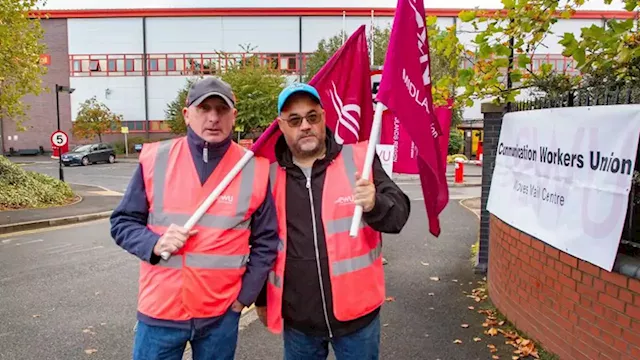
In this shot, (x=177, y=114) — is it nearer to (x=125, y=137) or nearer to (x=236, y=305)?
(x=125, y=137)

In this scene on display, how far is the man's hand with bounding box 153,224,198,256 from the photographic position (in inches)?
91.5

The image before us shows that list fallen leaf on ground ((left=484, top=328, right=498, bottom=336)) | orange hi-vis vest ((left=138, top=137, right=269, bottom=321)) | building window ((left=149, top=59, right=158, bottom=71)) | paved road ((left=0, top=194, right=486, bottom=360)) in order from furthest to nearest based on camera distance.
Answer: building window ((left=149, top=59, right=158, bottom=71)), fallen leaf on ground ((left=484, top=328, right=498, bottom=336)), paved road ((left=0, top=194, right=486, bottom=360)), orange hi-vis vest ((left=138, top=137, right=269, bottom=321))

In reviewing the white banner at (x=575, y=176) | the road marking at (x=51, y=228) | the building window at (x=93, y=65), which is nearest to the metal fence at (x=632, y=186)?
the white banner at (x=575, y=176)

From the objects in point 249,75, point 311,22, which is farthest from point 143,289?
point 311,22

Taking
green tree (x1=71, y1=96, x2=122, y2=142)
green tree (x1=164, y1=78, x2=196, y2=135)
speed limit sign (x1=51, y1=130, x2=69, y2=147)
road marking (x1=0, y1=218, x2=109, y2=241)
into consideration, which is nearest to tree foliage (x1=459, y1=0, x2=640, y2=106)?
road marking (x1=0, y1=218, x2=109, y2=241)

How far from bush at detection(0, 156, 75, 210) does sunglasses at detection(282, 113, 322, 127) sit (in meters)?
13.2

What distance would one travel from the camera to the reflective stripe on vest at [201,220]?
242cm

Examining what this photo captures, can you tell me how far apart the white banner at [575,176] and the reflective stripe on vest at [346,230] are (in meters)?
1.57

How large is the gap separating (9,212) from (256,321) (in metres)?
10.4

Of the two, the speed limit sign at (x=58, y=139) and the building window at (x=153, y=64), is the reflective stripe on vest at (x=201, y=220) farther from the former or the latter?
the building window at (x=153, y=64)

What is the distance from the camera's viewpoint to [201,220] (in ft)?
8.00

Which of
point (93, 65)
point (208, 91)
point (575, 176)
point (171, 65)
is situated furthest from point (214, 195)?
point (93, 65)

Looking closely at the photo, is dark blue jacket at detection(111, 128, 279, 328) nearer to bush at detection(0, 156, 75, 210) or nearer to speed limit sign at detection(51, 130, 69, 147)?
bush at detection(0, 156, 75, 210)

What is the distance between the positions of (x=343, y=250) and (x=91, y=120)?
43343mm
